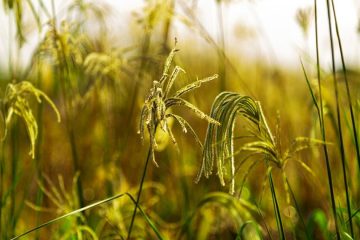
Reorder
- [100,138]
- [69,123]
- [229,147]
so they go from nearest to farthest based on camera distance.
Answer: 1. [229,147]
2. [69,123]
3. [100,138]

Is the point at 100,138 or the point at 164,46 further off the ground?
the point at 164,46

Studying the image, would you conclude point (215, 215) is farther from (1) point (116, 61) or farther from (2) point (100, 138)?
(2) point (100, 138)

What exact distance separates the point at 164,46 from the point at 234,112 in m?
1.06

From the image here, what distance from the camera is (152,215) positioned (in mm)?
2307

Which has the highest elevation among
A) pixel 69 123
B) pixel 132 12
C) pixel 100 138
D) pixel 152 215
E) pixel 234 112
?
pixel 132 12

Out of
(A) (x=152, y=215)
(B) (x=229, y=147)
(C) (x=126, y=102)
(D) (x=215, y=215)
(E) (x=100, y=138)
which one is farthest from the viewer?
(E) (x=100, y=138)

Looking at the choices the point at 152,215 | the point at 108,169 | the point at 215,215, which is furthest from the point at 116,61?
the point at 152,215

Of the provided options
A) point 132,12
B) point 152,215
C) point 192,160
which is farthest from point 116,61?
point 192,160

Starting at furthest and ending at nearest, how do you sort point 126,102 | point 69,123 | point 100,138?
1. point 100,138
2. point 126,102
3. point 69,123

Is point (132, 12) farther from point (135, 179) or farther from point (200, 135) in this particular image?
point (200, 135)

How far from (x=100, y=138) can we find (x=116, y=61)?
0.90m

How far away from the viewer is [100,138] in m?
2.72

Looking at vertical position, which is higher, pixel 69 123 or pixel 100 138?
pixel 69 123

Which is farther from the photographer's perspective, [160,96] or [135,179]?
[135,179]
